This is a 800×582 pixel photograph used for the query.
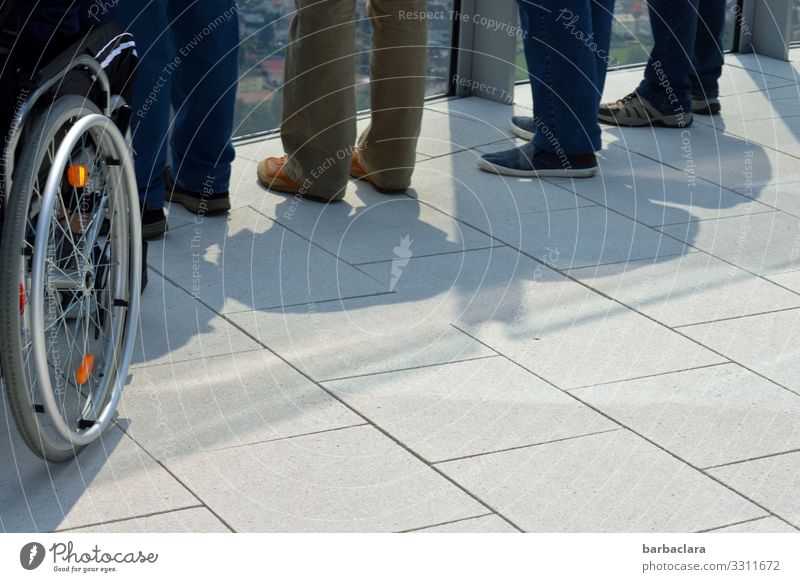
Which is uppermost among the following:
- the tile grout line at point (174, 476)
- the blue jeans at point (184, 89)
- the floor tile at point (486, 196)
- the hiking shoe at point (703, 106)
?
the blue jeans at point (184, 89)

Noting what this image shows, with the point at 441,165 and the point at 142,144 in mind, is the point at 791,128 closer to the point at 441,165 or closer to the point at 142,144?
the point at 441,165

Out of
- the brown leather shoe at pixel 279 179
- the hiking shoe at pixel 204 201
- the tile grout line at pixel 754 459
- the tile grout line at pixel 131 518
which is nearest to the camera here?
the tile grout line at pixel 131 518

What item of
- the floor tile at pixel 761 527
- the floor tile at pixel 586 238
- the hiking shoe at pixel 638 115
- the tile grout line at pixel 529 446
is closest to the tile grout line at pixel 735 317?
the floor tile at pixel 586 238

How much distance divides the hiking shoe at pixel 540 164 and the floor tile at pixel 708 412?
1315mm

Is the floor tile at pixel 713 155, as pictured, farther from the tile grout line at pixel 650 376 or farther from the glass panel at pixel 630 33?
the tile grout line at pixel 650 376

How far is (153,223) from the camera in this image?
3.42 metres

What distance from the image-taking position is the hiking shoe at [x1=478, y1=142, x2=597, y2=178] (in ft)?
13.2

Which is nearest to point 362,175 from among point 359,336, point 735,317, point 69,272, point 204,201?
point 204,201

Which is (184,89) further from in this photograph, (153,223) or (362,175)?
(362,175)

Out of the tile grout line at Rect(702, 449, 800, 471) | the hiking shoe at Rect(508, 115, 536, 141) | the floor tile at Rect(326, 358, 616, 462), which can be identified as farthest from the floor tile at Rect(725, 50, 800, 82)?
the tile grout line at Rect(702, 449, 800, 471)

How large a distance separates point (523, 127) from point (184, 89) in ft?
4.48

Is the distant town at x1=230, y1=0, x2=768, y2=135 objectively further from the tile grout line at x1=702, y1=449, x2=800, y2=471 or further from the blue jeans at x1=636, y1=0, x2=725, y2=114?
the tile grout line at x1=702, y1=449, x2=800, y2=471

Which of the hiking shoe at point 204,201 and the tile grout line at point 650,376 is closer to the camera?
the tile grout line at point 650,376

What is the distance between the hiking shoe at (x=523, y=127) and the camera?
4.38m
